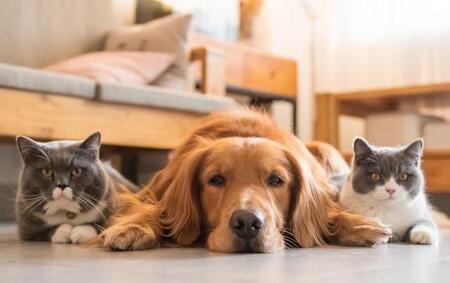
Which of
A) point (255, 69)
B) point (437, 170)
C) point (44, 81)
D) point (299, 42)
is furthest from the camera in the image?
point (299, 42)

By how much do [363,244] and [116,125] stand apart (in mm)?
1467

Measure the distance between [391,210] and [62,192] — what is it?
0.97m

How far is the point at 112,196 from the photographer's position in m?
2.07

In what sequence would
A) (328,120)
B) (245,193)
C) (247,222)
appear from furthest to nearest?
(328,120)
(245,193)
(247,222)

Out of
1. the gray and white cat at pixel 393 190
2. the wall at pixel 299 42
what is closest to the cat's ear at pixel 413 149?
the gray and white cat at pixel 393 190

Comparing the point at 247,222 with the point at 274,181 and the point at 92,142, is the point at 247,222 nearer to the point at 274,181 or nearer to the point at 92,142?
the point at 274,181

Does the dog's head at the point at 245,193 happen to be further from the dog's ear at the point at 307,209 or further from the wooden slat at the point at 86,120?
the wooden slat at the point at 86,120

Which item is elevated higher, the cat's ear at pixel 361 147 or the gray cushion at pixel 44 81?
the gray cushion at pixel 44 81

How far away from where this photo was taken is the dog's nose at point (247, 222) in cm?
159

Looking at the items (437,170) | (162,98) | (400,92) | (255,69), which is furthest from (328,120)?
(162,98)

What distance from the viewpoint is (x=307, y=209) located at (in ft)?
6.18

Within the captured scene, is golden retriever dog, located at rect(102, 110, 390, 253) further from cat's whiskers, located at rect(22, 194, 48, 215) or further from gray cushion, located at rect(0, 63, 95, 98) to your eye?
gray cushion, located at rect(0, 63, 95, 98)

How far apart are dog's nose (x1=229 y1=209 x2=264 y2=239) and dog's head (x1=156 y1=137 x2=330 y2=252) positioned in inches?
1.9

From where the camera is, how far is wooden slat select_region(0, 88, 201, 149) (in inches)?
105
